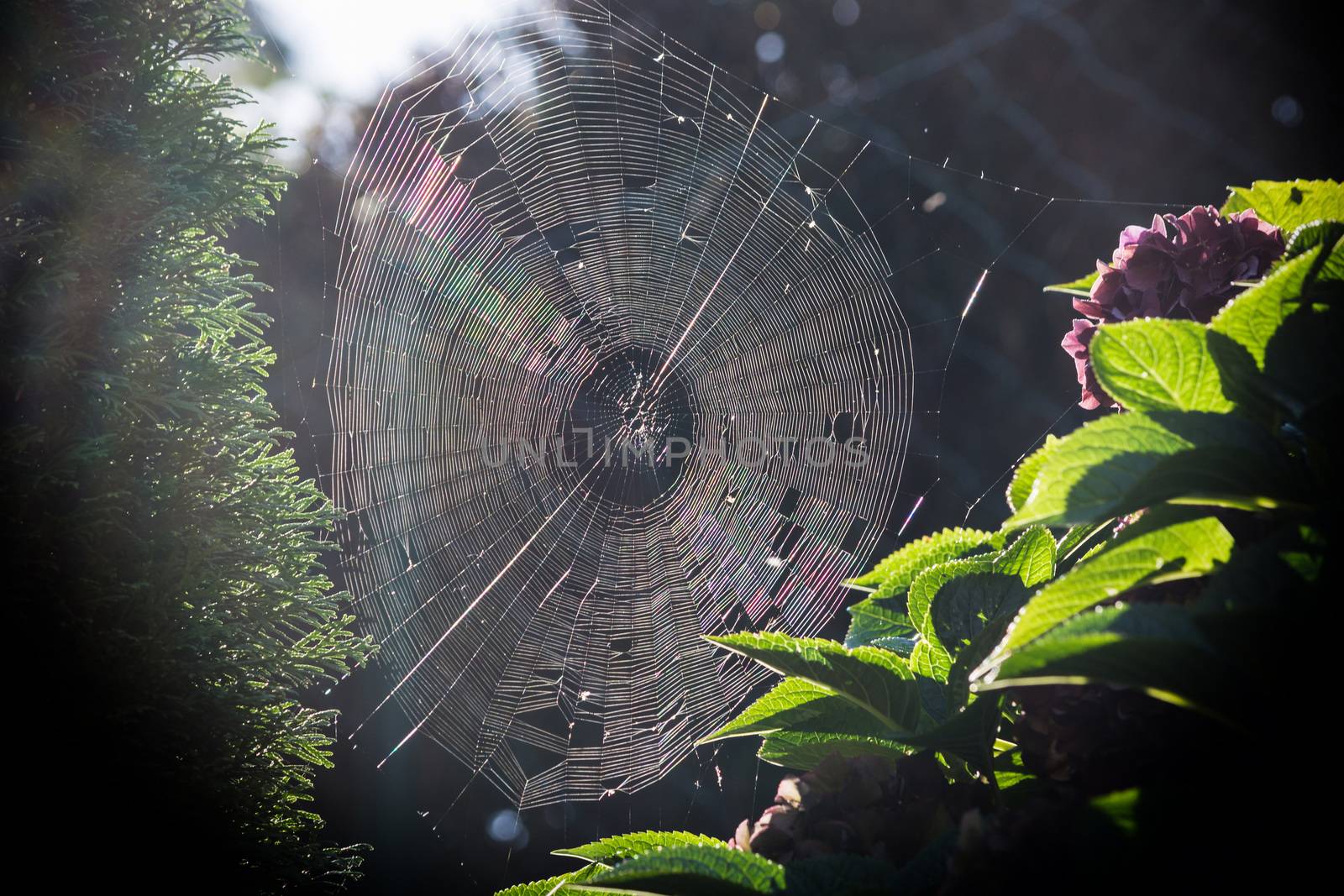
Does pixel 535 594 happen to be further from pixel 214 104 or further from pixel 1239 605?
pixel 1239 605

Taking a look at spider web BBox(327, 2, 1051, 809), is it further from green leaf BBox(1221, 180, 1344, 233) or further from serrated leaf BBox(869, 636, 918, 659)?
→ serrated leaf BBox(869, 636, 918, 659)

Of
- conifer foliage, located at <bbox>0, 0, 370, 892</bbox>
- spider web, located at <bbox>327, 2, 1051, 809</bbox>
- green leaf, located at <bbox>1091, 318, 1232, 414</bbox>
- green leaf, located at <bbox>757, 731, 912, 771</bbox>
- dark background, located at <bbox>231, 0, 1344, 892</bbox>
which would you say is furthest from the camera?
dark background, located at <bbox>231, 0, 1344, 892</bbox>

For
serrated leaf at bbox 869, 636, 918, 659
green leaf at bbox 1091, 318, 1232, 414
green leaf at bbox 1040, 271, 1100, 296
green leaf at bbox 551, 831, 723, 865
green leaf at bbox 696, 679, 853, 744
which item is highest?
green leaf at bbox 1040, 271, 1100, 296

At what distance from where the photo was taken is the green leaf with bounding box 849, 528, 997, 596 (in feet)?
1.66

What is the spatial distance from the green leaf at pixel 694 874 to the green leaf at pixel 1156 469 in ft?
0.68

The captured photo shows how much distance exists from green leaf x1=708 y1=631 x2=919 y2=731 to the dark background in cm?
445

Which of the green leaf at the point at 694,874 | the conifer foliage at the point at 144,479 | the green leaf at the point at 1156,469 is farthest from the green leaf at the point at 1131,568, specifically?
the conifer foliage at the point at 144,479

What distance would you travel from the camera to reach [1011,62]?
5.70 metres

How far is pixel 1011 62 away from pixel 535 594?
18.4 ft

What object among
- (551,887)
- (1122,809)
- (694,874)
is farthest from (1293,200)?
(551,887)

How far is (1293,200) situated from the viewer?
1.83ft

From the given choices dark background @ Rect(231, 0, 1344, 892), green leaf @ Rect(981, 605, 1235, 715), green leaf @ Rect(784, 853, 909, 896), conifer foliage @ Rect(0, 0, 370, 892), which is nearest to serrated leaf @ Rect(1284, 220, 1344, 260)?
green leaf @ Rect(981, 605, 1235, 715)

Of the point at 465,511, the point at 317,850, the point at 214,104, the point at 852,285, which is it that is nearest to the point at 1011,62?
the point at 852,285

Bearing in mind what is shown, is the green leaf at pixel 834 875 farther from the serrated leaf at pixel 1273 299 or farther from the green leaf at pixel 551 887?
the serrated leaf at pixel 1273 299
